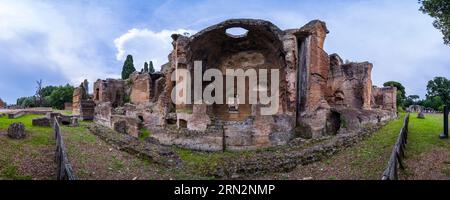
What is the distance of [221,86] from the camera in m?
31.6

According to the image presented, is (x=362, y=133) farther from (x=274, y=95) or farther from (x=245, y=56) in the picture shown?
(x=245, y=56)

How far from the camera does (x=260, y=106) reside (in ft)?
80.2

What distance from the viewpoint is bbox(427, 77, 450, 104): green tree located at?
73.9 metres

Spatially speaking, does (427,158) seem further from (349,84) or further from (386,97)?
(386,97)

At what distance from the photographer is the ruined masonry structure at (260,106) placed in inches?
905

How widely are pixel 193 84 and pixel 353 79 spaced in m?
13.0

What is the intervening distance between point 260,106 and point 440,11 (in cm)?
1177

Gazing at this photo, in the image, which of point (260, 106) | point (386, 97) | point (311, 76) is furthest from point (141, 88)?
→ point (386, 97)

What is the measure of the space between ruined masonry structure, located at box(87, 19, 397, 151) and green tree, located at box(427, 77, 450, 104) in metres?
54.2

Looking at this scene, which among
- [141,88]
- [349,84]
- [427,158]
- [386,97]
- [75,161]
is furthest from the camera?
[386,97]

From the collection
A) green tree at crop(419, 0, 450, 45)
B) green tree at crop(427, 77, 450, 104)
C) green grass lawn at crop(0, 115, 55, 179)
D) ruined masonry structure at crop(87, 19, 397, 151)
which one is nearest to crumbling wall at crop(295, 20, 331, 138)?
ruined masonry structure at crop(87, 19, 397, 151)

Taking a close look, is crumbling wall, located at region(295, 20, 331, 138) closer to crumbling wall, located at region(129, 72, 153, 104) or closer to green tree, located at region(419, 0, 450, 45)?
green tree, located at region(419, 0, 450, 45)

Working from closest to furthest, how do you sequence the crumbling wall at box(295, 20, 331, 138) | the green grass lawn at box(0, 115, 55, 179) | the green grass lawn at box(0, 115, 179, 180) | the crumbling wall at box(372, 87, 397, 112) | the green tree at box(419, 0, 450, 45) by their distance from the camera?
the green grass lawn at box(0, 115, 55, 179) → the green grass lawn at box(0, 115, 179, 180) → the green tree at box(419, 0, 450, 45) → the crumbling wall at box(295, 20, 331, 138) → the crumbling wall at box(372, 87, 397, 112)
